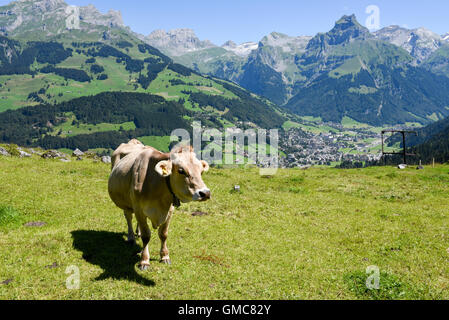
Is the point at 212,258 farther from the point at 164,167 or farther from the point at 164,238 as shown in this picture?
the point at 164,167

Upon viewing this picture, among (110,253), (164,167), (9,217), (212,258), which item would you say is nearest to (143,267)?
(110,253)

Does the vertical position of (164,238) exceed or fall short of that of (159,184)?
it falls short

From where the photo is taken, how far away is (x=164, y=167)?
973 centimetres

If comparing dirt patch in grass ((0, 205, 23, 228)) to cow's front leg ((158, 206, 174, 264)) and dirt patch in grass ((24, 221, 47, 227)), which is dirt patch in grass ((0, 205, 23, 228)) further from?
cow's front leg ((158, 206, 174, 264))

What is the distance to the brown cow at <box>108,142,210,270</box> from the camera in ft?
30.9

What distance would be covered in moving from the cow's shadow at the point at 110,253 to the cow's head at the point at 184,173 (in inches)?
140

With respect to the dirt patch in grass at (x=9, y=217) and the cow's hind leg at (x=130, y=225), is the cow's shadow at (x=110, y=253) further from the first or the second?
the dirt patch in grass at (x=9, y=217)

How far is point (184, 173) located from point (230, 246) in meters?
6.48

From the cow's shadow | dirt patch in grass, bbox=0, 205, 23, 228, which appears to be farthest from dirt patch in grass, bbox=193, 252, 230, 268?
dirt patch in grass, bbox=0, 205, 23, 228

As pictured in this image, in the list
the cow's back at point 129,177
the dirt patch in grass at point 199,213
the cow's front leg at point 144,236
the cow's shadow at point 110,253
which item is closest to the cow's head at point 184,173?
the cow's back at point 129,177
